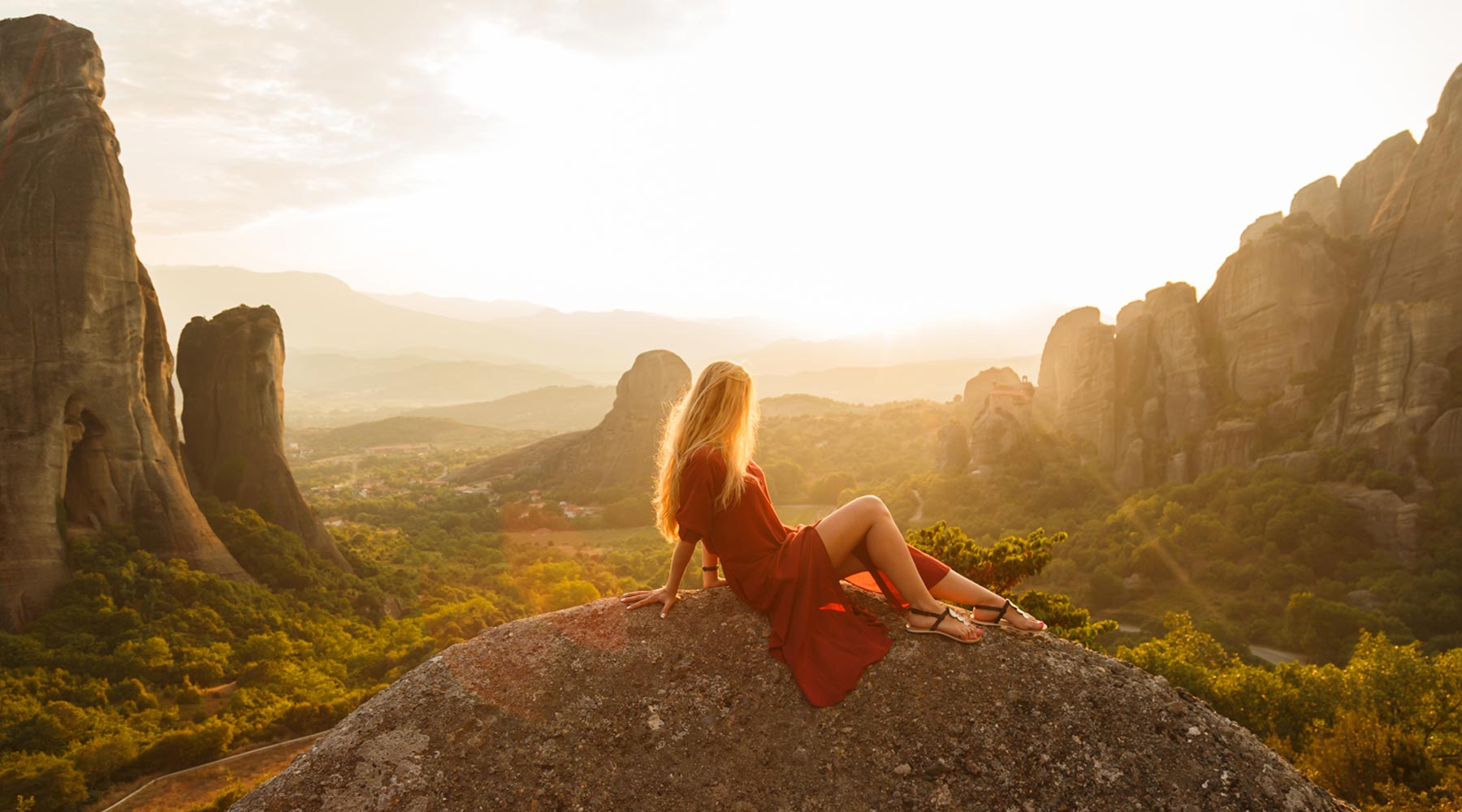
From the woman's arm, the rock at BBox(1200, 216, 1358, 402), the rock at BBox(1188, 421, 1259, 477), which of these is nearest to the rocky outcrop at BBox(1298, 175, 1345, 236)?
the rock at BBox(1200, 216, 1358, 402)

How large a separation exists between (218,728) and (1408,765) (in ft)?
88.2

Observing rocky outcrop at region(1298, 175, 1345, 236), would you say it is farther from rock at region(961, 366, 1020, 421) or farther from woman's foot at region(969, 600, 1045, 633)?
woman's foot at region(969, 600, 1045, 633)

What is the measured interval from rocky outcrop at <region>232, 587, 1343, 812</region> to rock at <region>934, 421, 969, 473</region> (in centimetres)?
5186

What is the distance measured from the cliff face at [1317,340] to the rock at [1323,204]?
0.10m

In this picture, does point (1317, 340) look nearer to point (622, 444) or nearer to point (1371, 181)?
point (1371, 181)

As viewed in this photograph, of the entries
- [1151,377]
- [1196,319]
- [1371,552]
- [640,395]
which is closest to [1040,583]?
[1371,552]

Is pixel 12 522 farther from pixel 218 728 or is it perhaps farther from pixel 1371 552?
pixel 1371 552

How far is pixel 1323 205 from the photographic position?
49.0 meters

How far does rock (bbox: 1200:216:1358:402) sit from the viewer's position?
4128 cm

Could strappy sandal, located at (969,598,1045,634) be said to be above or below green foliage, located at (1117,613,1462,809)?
above

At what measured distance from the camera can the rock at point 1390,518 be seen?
30.4 meters

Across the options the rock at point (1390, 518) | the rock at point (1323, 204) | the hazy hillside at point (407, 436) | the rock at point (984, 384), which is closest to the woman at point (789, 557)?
the rock at point (1390, 518)

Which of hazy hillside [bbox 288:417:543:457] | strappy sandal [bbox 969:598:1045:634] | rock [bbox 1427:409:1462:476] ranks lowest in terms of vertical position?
hazy hillside [bbox 288:417:543:457]

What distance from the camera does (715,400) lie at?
17.1 feet
